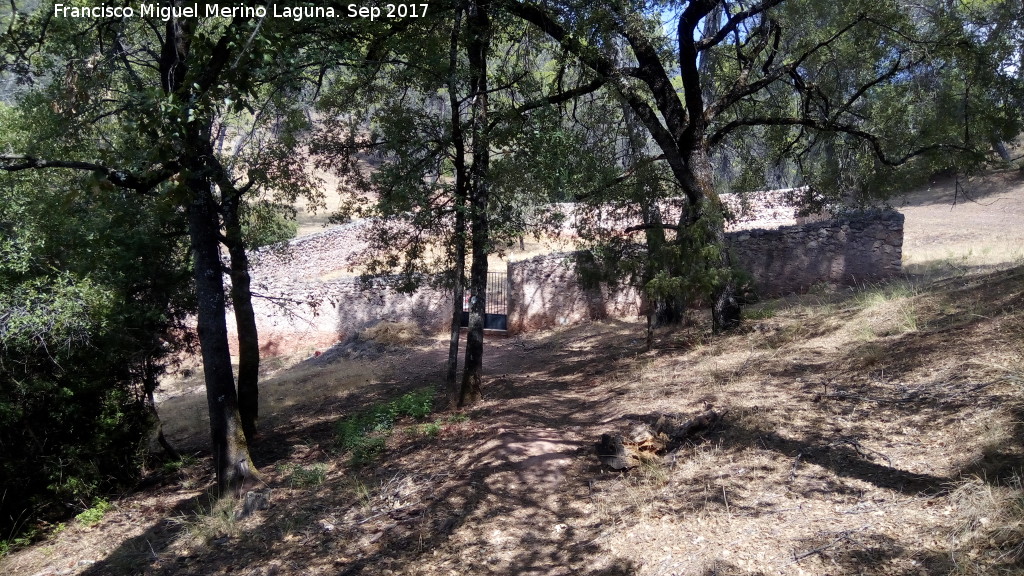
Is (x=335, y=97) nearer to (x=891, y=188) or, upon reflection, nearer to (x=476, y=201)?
(x=476, y=201)

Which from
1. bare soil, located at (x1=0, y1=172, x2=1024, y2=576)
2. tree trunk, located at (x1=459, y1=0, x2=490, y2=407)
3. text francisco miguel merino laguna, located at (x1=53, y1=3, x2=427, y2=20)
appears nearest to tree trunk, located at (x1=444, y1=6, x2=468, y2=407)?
tree trunk, located at (x1=459, y1=0, x2=490, y2=407)

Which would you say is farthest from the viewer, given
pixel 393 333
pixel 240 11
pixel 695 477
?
pixel 393 333

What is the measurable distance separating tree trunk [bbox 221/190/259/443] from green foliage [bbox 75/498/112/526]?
184 cm

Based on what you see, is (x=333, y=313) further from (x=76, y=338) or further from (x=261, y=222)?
(x=76, y=338)

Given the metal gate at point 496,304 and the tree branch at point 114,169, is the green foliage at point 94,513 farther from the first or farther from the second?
the metal gate at point 496,304

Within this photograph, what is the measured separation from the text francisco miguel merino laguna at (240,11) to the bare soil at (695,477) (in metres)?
4.53

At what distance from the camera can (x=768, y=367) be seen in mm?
7395

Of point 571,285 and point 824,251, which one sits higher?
point 824,251

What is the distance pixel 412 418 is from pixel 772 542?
5.79m

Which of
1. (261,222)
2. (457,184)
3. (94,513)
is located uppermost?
(457,184)

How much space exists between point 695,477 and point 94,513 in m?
7.33

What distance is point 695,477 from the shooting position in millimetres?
5027

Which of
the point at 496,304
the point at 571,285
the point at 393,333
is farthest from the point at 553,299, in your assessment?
the point at 393,333

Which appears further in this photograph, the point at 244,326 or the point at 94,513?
the point at 244,326
